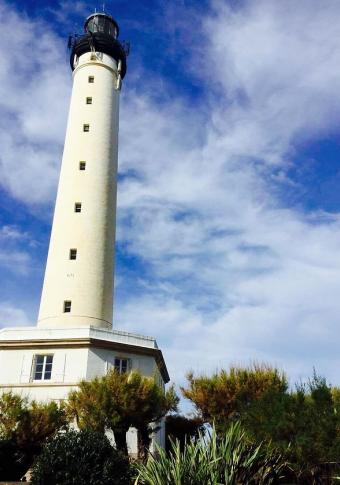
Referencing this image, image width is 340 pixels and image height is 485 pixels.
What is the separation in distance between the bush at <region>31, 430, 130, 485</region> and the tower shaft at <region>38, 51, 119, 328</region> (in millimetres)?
12126

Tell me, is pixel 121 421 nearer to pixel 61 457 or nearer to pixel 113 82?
pixel 61 457

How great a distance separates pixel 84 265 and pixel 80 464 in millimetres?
15672

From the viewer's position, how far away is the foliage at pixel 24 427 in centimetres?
1796

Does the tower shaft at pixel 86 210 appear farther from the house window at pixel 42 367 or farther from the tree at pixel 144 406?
the tree at pixel 144 406

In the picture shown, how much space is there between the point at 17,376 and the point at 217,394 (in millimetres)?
9703

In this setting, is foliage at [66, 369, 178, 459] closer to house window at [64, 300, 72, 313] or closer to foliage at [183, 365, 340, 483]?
foliage at [183, 365, 340, 483]

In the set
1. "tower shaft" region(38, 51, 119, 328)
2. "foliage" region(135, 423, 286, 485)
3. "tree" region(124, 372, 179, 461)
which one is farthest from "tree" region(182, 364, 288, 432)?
"foliage" region(135, 423, 286, 485)

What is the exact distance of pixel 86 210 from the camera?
29.2 m

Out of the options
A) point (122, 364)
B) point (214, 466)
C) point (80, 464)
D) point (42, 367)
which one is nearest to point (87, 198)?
point (122, 364)

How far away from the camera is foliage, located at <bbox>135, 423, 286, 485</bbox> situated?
37.4 feet

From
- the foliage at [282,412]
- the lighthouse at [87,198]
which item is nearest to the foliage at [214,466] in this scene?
the foliage at [282,412]

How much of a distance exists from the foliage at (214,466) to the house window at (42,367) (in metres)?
11.2

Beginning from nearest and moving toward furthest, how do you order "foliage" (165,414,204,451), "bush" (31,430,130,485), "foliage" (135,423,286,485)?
"foliage" (135,423,286,485) → "bush" (31,430,130,485) → "foliage" (165,414,204,451)

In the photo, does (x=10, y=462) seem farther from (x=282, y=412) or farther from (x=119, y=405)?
(x=282, y=412)
